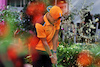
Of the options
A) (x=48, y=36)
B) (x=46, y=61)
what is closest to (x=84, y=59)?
(x=46, y=61)

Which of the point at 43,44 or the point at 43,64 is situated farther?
the point at 43,64

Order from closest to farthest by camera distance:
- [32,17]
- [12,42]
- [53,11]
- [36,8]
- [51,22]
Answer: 1. [12,42]
2. [53,11]
3. [51,22]
4. [36,8]
5. [32,17]

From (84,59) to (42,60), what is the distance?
149cm

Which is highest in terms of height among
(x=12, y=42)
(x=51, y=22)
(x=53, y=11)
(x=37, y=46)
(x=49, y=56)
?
(x=53, y=11)

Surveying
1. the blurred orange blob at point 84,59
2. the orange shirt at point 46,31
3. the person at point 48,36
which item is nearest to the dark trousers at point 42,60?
the person at point 48,36

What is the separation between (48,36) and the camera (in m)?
2.44

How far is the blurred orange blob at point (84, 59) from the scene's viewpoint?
3646 millimetres

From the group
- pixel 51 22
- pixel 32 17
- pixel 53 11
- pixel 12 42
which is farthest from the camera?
pixel 32 17

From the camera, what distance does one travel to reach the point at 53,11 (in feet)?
7.25

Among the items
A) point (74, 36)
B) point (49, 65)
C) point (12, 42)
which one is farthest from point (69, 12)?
point (12, 42)

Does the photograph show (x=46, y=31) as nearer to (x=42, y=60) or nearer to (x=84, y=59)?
(x=42, y=60)

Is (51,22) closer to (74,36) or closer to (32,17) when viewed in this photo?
(32,17)

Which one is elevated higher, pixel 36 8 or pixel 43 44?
pixel 36 8

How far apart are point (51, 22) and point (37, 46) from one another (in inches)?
18.4
